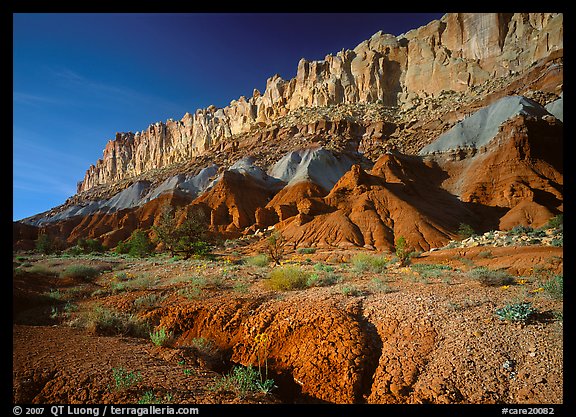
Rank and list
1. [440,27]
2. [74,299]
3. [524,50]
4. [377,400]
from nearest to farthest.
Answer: [377,400]
[74,299]
[524,50]
[440,27]

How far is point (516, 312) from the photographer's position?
4.89 meters

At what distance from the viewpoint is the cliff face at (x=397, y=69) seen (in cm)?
7200

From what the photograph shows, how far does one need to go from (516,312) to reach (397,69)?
10362cm

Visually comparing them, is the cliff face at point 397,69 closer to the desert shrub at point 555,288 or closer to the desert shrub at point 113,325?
the desert shrub at point 555,288

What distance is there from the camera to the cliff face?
7200cm

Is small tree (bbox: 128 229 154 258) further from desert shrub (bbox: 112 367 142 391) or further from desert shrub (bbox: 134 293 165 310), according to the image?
desert shrub (bbox: 112 367 142 391)

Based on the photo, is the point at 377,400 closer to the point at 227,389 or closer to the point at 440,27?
the point at 227,389

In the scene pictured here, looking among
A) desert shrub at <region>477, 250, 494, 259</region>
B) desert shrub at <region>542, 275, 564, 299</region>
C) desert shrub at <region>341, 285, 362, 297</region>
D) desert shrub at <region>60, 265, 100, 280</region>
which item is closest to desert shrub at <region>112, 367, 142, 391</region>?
desert shrub at <region>341, 285, 362, 297</region>

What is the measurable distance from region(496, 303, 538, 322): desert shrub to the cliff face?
280 feet

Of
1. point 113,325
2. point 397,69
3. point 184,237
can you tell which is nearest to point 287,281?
point 113,325

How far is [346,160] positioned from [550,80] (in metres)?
41.3

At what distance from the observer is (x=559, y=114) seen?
162ft

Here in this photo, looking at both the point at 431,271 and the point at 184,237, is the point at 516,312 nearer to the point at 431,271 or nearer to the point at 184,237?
the point at 431,271

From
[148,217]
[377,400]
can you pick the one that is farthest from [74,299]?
[148,217]
